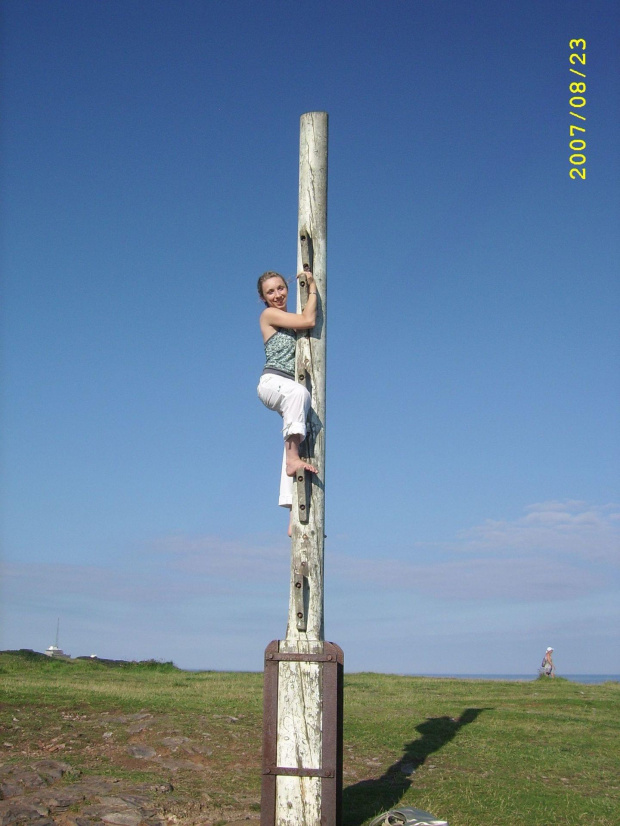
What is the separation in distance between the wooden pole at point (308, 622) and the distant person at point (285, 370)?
4.9 inches

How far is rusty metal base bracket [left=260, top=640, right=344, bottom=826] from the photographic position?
21.5 ft

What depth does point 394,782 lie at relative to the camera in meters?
8.42

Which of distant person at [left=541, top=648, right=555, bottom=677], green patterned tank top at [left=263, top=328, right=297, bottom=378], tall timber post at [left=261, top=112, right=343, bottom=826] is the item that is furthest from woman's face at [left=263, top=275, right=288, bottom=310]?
distant person at [left=541, top=648, right=555, bottom=677]

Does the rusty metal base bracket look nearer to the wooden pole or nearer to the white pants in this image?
the wooden pole

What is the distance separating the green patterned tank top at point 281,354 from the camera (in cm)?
739

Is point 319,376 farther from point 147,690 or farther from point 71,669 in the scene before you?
point 71,669

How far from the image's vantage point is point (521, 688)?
17.3m

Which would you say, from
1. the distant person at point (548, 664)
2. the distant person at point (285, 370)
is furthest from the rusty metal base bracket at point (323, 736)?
the distant person at point (548, 664)

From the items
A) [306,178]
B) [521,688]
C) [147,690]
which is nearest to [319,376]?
[306,178]

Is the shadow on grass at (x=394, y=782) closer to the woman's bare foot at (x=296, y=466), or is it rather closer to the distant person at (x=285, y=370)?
the distant person at (x=285, y=370)

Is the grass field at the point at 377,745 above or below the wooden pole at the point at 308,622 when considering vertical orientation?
below

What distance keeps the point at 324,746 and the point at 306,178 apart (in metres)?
5.17

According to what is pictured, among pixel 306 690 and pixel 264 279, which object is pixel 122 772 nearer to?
pixel 306 690

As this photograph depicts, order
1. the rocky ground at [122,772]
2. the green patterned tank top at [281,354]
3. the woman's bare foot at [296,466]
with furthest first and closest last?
1. the green patterned tank top at [281,354]
2. the rocky ground at [122,772]
3. the woman's bare foot at [296,466]
